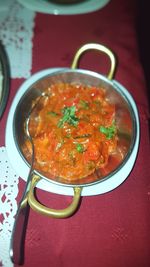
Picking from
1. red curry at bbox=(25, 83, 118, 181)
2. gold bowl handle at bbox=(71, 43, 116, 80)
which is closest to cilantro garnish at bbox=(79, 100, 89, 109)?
red curry at bbox=(25, 83, 118, 181)

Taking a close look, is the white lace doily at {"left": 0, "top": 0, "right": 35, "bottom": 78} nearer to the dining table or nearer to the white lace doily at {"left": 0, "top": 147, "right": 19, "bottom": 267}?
the dining table

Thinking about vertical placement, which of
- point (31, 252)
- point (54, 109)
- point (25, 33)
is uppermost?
point (25, 33)

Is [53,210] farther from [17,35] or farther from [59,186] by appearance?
[17,35]

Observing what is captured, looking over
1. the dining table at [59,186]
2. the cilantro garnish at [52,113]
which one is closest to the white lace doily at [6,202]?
the dining table at [59,186]

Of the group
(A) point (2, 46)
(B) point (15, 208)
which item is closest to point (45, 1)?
(A) point (2, 46)

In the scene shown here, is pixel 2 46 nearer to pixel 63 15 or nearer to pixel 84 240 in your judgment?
pixel 63 15

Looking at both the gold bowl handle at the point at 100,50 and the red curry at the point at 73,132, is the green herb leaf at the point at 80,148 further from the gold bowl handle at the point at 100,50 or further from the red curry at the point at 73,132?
the gold bowl handle at the point at 100,50
